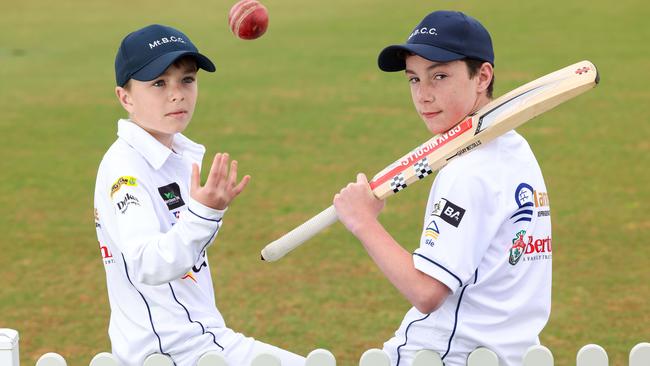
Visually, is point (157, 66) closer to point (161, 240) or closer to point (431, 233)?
point (161, 240)

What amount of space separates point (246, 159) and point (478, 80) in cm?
813

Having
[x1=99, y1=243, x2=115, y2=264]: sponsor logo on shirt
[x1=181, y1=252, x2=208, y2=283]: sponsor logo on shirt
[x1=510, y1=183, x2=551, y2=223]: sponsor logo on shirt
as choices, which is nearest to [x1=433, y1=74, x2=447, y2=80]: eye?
[x1=510, y1=183, x2=551, y2=223]: sponsor logo on shirt

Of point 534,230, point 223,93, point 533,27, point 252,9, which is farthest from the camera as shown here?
point 533,27

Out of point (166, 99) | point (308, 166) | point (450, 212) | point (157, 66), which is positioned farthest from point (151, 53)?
point (308, 166)

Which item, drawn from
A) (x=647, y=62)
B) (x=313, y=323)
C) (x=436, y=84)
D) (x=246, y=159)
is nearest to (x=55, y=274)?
(x=313, y=323)

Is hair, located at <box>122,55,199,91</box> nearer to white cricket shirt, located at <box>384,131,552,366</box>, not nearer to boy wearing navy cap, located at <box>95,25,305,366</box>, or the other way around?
boy wearing navy cap, located at <box>95,25,305,366</box>

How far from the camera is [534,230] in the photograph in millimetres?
3492

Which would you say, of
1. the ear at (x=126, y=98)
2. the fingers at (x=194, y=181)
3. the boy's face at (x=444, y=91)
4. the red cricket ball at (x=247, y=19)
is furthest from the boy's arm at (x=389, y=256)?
the red cricket ball at (x=247, y=19)

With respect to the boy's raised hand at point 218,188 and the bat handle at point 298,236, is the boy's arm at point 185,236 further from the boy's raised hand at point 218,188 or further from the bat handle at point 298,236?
the bat handle at point 298,236

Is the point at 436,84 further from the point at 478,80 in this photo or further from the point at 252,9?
the point at 252,9

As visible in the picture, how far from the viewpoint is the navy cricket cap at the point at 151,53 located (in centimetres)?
375

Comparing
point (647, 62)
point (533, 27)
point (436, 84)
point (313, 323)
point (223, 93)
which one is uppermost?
point (533, 27)

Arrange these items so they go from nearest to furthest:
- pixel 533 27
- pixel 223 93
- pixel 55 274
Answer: pixel 55 274 < pixel 223 93 < pixel 533 27

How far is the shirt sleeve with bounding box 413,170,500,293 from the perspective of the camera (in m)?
3.28
